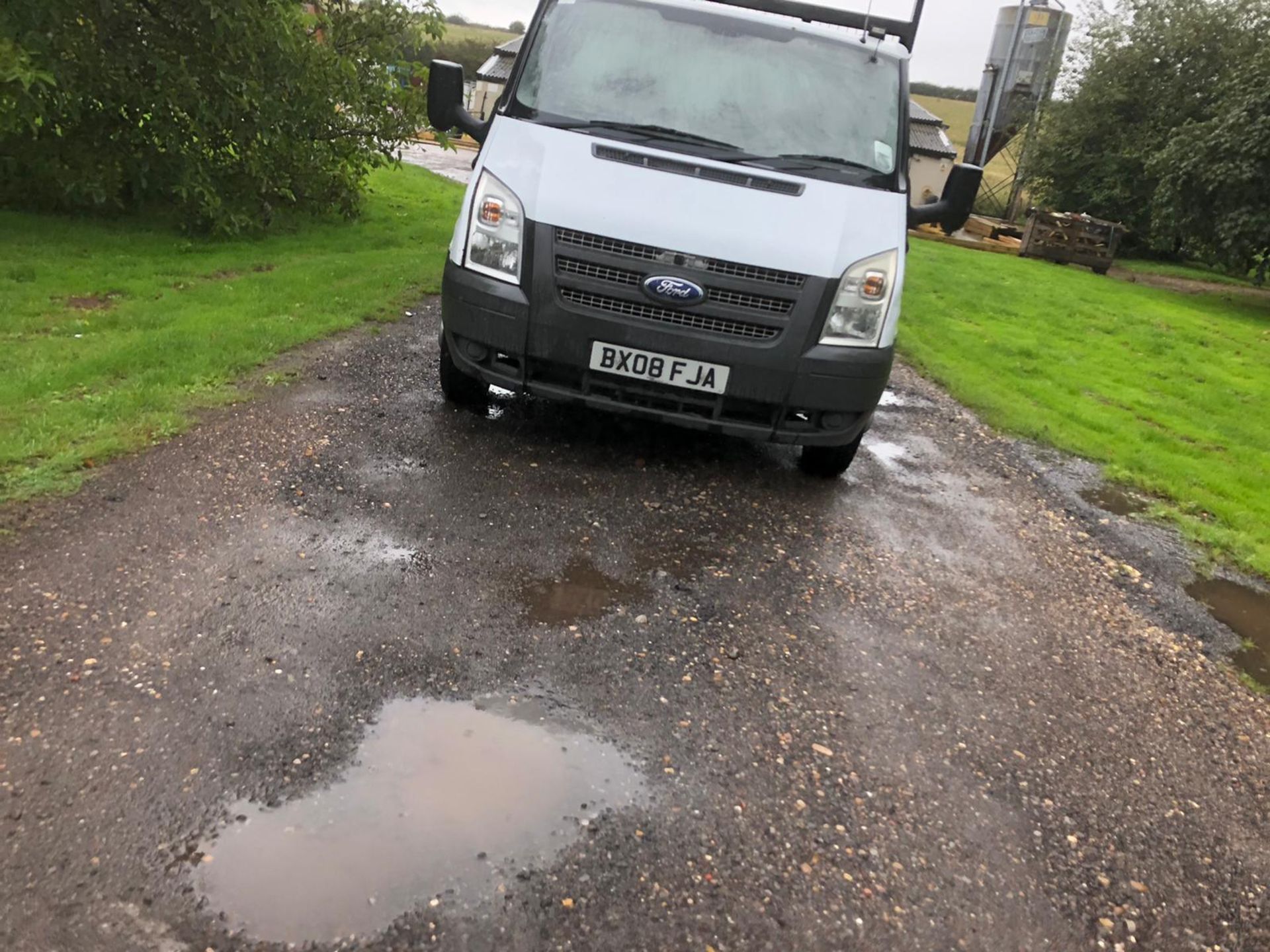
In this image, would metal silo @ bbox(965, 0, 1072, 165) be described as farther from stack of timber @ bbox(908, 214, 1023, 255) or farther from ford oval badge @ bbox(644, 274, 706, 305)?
ford oval badge @ bbox(644, 274, 706, 305)

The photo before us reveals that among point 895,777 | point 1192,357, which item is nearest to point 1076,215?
point 1192,357

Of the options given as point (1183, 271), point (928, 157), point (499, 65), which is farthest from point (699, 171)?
point (499, 65)

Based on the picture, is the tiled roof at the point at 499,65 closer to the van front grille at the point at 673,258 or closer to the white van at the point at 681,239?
the white van at the point at 681,239

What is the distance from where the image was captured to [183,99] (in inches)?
384

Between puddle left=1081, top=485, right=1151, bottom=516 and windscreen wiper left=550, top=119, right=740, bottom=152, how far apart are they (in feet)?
11.2

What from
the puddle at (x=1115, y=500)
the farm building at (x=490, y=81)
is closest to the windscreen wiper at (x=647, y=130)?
the puddle at (x=1115, y=500)

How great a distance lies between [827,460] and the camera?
5.68 m

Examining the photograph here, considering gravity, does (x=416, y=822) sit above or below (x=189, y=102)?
below

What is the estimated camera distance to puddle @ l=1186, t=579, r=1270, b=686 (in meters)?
4.46

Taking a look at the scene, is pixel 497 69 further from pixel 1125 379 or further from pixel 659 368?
pixel 659 368

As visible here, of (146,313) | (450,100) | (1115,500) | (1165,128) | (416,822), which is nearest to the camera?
(416,822)

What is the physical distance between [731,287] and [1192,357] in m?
10.7

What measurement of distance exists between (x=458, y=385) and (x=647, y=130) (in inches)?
71.9

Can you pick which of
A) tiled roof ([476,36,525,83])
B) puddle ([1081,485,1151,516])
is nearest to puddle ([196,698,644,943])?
puddle ([1081,485,1151,516])
